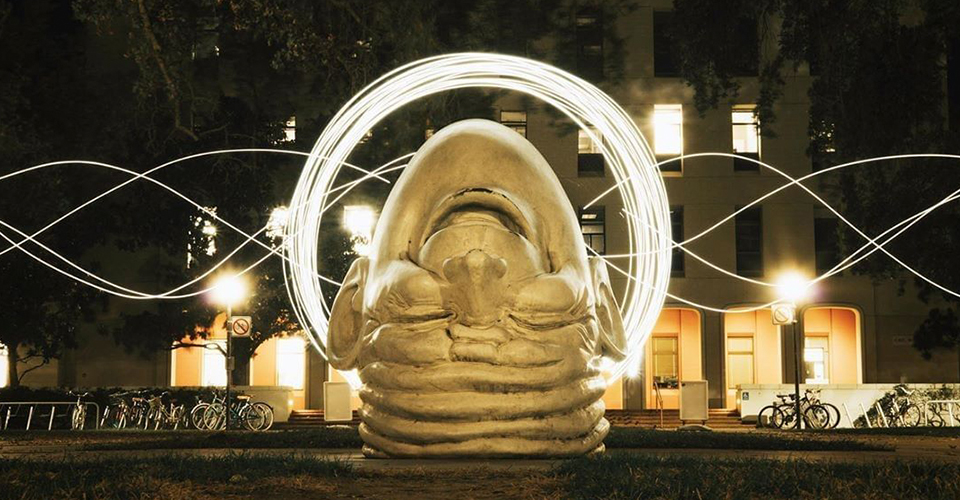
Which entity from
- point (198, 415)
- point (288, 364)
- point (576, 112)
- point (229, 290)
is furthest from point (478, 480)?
point (288, 364)

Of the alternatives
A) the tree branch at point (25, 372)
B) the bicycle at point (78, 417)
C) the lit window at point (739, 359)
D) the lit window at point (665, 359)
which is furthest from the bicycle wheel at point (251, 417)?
the lit window at point (739, 359)

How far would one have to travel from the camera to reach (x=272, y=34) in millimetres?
21844

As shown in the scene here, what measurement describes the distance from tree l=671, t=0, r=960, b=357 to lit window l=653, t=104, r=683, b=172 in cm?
1355

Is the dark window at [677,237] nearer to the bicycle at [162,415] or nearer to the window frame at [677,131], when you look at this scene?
the window frame at [677,131]

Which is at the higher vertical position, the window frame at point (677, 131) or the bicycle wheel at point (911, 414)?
the window frame at point (677, 131)

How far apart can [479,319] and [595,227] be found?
2982 cm

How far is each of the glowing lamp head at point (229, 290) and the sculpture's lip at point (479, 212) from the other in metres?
13.3

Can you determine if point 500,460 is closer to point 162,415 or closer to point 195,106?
point 195,106

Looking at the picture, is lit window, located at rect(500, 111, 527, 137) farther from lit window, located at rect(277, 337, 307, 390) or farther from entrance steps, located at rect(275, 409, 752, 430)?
lit window, located at rect(277, 337, 307, 390)

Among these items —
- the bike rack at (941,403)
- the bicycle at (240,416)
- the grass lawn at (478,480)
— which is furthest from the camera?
the bike rack at (941,403)

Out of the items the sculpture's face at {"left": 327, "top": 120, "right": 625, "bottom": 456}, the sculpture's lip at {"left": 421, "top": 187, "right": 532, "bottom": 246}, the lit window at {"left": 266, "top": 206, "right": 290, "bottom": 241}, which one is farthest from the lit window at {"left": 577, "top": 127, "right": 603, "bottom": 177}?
the sculpture's lip at {"left": 421, "top": 187, "right": 532, "bottom": 246}

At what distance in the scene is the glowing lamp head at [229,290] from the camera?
25991mm

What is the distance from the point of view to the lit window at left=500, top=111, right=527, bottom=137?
135 ft

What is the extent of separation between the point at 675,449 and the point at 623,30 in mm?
29424
